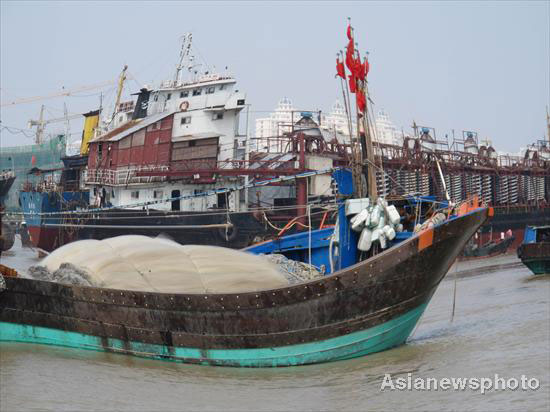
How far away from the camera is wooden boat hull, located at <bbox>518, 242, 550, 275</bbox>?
30.8m

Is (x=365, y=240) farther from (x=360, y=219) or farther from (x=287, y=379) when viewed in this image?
(x=287, y=379)

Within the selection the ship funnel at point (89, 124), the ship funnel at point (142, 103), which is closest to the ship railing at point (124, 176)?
the ship funnel at point (142, 103)

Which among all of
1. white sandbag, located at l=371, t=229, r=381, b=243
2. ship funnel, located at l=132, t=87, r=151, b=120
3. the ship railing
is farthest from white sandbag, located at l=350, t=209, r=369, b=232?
ship funnel, located at l=132, t=87, r=151, b=120

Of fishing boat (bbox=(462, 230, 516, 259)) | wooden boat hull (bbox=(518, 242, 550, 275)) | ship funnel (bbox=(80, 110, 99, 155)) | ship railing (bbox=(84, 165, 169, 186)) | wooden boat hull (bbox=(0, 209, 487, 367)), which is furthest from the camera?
ship funnel (bbox=(80, 110, 99, 155))

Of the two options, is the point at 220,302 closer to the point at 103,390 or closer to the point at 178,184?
the point at 103,390

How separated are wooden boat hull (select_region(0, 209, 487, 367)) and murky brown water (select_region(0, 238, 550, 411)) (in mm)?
292

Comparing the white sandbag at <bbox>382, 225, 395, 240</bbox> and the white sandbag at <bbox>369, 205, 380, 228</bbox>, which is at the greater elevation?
the white sandbag at <bbox>369, 205, 380, 228</bbox>

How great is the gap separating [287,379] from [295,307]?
1.33m

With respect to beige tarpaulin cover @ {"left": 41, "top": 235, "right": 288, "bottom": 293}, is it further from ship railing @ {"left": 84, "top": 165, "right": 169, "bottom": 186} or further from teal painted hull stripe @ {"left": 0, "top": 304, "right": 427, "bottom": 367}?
ship railing @ {"left": 84, "top": 165, "right": 169, "bottom": 186}

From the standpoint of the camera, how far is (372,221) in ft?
45.2

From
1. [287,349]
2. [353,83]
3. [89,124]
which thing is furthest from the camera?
[89,124]

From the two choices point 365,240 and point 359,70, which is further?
point 359,70

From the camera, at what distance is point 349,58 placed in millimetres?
14844

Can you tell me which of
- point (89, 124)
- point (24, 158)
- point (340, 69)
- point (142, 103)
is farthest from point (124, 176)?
point (24, 158)
